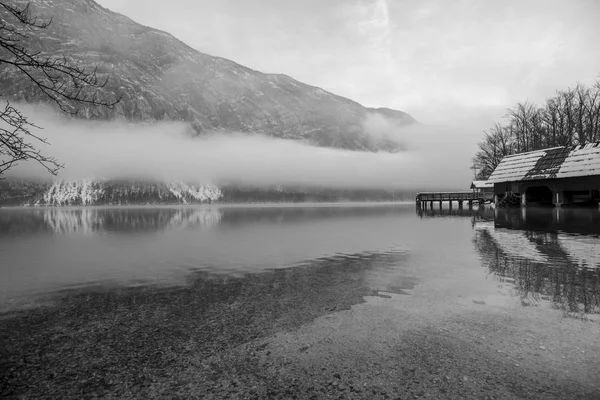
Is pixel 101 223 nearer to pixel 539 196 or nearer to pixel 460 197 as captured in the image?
pixel 460 197

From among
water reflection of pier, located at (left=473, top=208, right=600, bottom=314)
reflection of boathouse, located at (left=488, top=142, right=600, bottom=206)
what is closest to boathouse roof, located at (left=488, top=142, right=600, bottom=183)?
reflection of boathouse, located at (left=488, top=142, right=600, bottom=206)

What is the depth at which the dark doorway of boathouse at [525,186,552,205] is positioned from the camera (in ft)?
191

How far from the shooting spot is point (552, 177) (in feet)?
162

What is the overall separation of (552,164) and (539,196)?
10854 millimetres

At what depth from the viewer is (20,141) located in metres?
6.37

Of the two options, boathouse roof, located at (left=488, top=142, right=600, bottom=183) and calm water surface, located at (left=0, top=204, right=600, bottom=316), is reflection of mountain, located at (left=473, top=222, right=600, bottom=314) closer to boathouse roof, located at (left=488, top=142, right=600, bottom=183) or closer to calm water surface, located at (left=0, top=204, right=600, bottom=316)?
calm water surface, located at (left=0, top=204, right=600, bottom=316)

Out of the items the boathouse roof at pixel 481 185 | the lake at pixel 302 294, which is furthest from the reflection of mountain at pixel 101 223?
the boathouse roof at pixel 481 185

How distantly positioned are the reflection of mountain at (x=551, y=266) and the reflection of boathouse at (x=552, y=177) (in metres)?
33.3

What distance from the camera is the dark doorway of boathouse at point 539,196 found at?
58219mm

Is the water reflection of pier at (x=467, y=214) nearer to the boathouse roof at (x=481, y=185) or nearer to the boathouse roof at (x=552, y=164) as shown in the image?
the boathouse roof at (x=552, y=164)

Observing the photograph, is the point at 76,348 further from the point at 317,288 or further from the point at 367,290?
the point at 367,290

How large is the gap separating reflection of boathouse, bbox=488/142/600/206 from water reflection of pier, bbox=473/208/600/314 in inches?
1174

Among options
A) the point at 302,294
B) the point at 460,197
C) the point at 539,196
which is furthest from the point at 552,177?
the point at 302,294

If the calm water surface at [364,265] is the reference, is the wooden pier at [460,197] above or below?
above
